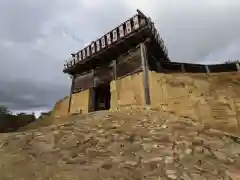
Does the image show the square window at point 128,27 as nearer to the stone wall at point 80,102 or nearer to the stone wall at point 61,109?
the stone wall at point 80,102

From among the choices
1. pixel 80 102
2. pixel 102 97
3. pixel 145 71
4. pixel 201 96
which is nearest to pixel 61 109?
pixel 80 102

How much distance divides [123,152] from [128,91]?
754 cm

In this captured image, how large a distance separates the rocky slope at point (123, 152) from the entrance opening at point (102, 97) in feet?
28.0

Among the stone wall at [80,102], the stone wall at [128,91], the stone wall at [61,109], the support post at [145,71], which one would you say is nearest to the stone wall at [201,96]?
the support post at [145,71]

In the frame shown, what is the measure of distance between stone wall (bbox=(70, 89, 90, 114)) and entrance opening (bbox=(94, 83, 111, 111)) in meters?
0.76

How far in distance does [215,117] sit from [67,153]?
7.28 m

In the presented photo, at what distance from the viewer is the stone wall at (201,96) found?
1101 cm

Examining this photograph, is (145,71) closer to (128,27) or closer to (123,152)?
(128,27)

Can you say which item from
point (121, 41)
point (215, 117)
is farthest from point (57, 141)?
point (121, 41)

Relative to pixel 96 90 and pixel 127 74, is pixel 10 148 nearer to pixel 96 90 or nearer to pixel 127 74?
pixel 127 74

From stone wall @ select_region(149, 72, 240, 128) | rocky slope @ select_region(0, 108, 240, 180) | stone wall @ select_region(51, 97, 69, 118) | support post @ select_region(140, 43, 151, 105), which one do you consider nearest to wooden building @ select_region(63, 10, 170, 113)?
support post @ select_region(140, 43, 151, 105)

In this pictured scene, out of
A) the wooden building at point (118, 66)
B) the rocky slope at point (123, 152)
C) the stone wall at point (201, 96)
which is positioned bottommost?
the rocky slope at point (123, 152)

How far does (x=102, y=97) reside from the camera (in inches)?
779

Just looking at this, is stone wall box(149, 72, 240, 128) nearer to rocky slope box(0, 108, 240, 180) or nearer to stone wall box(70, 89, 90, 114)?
rocky slope box(0, 108, 240, 180)
